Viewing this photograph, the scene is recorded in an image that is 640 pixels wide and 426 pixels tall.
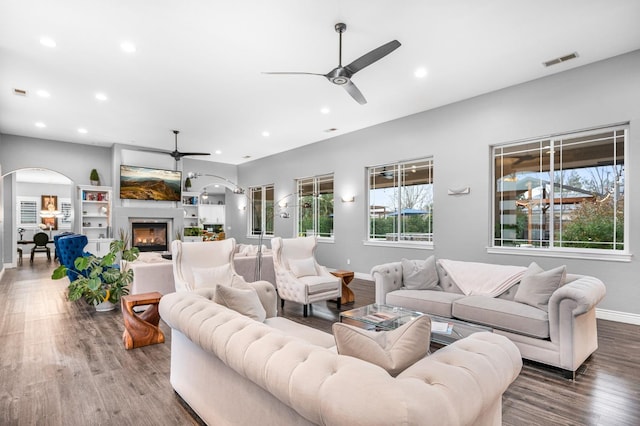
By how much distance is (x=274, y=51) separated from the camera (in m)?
4.16

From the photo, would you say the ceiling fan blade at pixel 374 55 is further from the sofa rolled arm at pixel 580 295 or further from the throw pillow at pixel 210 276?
the throw pillow at pixel 210 276

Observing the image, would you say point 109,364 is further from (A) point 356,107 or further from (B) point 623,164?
(B) point 623,164

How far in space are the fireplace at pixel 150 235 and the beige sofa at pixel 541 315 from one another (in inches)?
319

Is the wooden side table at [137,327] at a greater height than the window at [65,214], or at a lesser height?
lesser

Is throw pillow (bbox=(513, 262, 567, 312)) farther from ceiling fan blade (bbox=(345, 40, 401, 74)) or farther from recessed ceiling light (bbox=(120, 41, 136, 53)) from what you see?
recessed ceiling light (bbox=(120, 41, 136, 53))

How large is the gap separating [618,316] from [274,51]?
5.47 meters

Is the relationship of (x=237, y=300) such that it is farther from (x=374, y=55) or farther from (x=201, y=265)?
(x=374, y=55)

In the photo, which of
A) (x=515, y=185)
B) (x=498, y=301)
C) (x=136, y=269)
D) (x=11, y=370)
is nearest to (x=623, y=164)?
(x=515, y=185)

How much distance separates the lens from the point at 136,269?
4.70 m

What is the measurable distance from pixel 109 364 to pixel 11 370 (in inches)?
30.8

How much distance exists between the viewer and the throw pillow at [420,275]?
4.26 m

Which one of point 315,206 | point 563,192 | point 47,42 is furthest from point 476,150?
point 47,42

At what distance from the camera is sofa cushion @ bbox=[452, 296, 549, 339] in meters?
2.98

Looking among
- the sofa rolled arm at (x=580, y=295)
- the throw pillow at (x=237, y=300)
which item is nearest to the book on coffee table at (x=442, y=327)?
the sofa rolled arm at (x=580, y=295)
